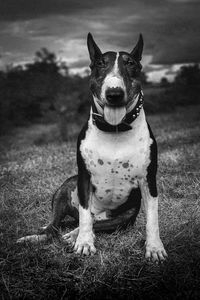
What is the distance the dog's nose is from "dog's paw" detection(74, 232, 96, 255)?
128cm

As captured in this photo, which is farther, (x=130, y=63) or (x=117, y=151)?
(x=117, y=151)

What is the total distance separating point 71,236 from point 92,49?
1.80 meters

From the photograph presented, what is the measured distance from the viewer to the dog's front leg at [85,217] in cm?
359

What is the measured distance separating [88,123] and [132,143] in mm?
464

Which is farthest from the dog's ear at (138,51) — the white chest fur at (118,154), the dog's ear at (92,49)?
the white chest fur at (118,154)

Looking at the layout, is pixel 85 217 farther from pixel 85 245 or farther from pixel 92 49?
Answer: pixel 92 49

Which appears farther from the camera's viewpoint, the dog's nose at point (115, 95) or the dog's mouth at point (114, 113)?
the dog's mouth at point (114, 113)

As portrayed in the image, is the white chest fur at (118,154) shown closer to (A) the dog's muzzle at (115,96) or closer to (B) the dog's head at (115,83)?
(B) the dog's head at (115,83)

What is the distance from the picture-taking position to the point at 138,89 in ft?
10.9

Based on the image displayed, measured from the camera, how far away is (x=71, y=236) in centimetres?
388

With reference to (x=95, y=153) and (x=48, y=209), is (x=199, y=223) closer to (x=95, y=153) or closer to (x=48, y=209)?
(x=95, y=153)

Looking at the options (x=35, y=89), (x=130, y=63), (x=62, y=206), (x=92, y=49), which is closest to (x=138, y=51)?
(x=130, y=63)

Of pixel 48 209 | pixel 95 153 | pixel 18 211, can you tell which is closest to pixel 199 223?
pixel 95 153

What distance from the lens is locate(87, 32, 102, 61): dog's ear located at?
11.4 ft
